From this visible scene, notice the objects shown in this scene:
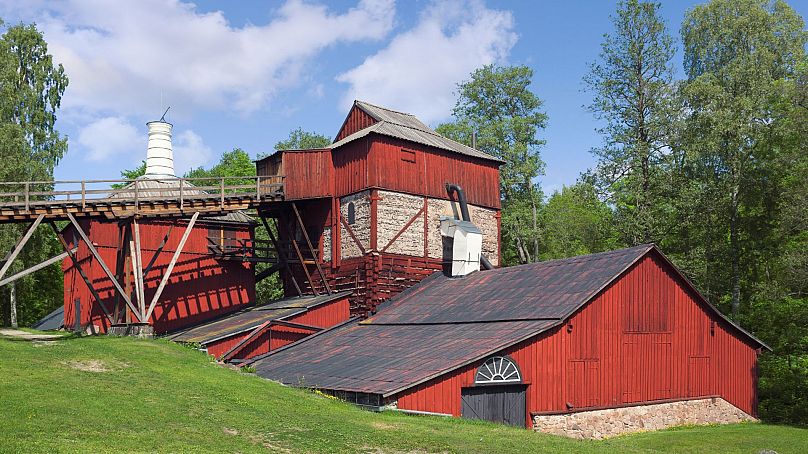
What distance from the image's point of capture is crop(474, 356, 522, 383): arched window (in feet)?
87.7

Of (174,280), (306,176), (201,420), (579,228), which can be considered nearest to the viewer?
(201,420)

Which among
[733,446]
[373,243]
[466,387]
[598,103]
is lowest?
[733,446]

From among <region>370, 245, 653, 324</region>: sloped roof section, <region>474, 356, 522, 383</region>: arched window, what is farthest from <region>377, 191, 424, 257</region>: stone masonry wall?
<region>474, 356, 522, 383</region>: arched window

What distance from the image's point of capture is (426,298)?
37938 mm

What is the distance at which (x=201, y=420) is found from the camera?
20.3 meters

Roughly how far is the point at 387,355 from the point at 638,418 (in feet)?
31.1

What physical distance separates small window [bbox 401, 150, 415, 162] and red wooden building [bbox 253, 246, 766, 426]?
8.91 metres

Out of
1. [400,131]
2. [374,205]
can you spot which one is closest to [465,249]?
[374,205]

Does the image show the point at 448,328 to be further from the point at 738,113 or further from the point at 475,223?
the point at 738,113

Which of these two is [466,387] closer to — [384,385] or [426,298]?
[384,385]

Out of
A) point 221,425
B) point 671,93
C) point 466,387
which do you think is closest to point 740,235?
point 671,93

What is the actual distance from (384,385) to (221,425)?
6895 millimetres

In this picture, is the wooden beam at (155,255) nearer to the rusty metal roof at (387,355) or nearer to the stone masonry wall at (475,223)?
the rusty metal roof at (387,355)

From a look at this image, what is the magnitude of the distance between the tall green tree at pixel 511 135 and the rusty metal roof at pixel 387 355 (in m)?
26.3
